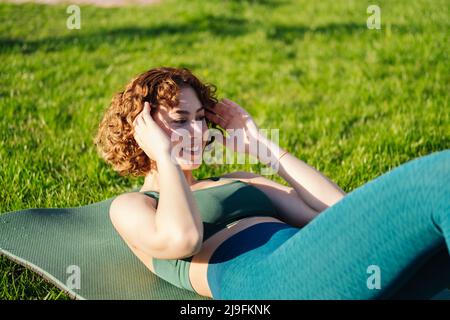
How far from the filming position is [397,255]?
1836 millimetres

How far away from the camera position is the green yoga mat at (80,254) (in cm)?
271

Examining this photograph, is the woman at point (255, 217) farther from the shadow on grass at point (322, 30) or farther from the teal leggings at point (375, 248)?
the shadow on grass at point (322, 30)

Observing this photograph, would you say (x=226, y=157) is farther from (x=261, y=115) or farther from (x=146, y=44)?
(x=146, y=44)

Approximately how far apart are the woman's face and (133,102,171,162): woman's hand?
7cm

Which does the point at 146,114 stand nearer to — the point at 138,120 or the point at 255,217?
the point at 138,120

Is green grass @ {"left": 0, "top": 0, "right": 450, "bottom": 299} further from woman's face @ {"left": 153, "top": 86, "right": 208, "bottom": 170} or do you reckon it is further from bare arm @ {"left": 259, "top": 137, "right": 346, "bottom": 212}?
bare arm @ {"left": 259, "top": 137, "right": 346, "bottom": 212}

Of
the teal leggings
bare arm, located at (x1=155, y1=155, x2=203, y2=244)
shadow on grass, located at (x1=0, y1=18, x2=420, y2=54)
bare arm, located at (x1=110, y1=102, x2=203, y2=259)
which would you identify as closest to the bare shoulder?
bare arm, located at (x1=110, y1=102, x2=203, y2=259)

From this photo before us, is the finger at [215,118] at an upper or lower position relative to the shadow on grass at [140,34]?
lower

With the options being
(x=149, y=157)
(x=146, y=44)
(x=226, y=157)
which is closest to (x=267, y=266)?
(x=149, y=157)

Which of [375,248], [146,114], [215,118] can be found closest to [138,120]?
[146,114]

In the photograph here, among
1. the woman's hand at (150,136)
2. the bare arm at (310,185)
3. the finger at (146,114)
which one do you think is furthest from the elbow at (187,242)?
the bare arm at (310,185)

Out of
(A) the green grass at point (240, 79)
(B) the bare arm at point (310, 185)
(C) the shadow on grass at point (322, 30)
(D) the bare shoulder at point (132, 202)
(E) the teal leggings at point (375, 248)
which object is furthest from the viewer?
(C) the shadow on grass at point (322, 30)

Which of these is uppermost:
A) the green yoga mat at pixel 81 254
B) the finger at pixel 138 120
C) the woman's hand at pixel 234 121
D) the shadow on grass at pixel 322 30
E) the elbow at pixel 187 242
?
the shadow on grass at pixel 322 30

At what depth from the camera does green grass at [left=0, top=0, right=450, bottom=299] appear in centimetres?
412
